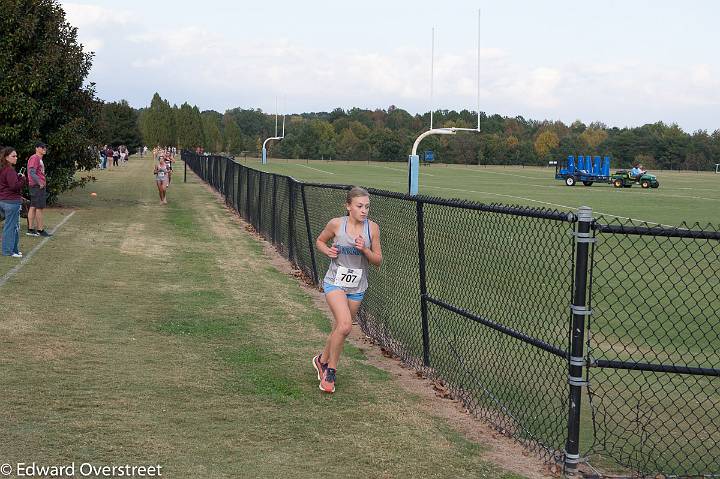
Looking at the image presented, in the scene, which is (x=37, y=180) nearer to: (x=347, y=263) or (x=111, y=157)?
(x=347, y=263)

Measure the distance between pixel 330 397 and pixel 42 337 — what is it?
129 inches

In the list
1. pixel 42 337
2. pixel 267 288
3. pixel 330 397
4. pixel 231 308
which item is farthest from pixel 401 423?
pixel 267 288

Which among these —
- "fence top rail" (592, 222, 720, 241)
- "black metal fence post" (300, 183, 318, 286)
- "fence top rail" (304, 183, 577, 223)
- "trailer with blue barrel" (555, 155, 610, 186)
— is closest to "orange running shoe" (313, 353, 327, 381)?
"fence top rail" (304, 183, 577, 223)

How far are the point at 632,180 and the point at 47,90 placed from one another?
3438cm

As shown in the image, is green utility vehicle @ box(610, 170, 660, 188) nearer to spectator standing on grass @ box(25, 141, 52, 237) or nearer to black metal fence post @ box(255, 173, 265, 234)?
black metal fence post @ box(255, 173, 265, 234)

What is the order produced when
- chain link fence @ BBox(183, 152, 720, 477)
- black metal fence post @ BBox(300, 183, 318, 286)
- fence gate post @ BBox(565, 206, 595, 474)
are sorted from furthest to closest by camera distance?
black metal fence post @ BBox(300, 183, 318, 286), chain link fence @ BBox(183, 152, 720, 477), fence gate post @ BBox(565, 206, 595, 474)

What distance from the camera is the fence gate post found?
548cm

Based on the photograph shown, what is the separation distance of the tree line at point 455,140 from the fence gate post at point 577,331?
106 m

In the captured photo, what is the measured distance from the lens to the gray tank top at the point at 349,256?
7.41 meters

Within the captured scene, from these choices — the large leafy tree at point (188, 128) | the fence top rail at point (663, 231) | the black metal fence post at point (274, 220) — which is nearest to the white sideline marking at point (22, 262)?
the black metal fence post at point (274, 220)

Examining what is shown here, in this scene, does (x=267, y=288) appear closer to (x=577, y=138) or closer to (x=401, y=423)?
(x=401, y=423)

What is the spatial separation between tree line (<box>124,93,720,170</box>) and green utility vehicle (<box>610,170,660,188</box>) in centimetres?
5874

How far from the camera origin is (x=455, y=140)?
4882 inches

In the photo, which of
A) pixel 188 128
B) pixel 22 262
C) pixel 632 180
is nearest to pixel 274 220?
pixel 22 262
